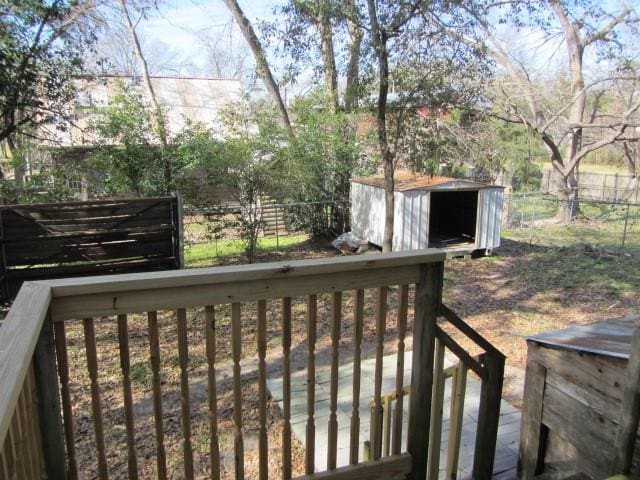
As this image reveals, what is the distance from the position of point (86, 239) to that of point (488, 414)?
6.21 meters

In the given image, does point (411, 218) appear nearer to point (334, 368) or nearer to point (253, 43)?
point (253, 43)

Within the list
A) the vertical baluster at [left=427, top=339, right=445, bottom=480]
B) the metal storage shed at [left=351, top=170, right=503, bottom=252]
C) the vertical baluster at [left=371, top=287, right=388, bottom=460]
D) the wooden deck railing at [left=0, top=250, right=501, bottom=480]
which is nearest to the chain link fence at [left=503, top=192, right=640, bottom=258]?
the metal storage shed at [left=351, top=170, right=503, bottom=252]

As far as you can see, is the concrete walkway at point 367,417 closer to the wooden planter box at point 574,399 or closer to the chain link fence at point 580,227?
the wooden planter box at point 574,399

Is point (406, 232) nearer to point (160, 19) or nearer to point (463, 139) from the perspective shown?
point (463, 139)

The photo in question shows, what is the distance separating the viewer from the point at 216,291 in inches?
62.0

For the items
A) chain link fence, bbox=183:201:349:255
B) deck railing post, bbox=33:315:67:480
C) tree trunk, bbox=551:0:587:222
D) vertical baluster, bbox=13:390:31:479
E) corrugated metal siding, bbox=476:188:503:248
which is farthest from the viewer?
tree trunk, bbox=551:0:587:222

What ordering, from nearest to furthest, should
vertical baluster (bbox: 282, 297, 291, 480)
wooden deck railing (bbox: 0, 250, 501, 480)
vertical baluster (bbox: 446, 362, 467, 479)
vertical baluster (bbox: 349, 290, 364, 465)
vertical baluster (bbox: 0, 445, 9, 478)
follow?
vertical baluster (bbox: 0, 445, 9, 478), wooden deck railing (bbox: 0, 250, 501, 480), vertical baluster (bbox: 282, 297, 291, 480), vertical baluster (bbox: 349, 290, 364, 465), vertical baluster (bbox: 446, 362, 467, 479)

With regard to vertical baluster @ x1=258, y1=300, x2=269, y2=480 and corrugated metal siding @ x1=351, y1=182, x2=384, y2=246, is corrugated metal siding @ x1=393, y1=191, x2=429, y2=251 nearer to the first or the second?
corrugated metal siding @ x1=351, y1=182, x2=384, y2=246

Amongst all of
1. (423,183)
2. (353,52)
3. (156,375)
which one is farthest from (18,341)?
(423,183)

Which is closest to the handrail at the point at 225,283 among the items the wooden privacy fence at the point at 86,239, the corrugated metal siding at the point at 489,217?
the wooden privacy fence at the point at 86,239

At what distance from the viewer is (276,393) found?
387cm

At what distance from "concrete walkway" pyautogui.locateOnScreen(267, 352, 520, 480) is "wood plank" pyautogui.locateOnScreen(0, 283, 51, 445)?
6.93 feet

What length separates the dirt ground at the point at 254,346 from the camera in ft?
10.4

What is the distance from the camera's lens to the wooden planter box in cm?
197
